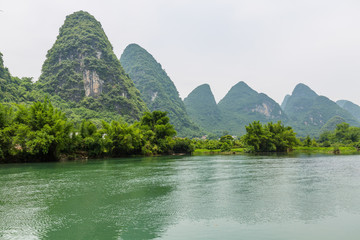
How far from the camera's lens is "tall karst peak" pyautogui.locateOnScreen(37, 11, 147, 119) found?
93875 millimetres

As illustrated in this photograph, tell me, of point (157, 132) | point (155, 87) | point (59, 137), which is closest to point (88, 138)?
point (59, 137)

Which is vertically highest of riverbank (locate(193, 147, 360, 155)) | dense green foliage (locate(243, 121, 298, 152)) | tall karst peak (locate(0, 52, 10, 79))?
tall karst peak (locate(0, 52, 10, 79))

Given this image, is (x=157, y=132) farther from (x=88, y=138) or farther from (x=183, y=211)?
(x=183, y=211)

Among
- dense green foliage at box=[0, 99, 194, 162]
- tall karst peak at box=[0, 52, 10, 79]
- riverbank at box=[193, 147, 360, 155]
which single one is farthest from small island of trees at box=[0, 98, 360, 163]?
tall karst peak at box=[0, 52, 10, 79]

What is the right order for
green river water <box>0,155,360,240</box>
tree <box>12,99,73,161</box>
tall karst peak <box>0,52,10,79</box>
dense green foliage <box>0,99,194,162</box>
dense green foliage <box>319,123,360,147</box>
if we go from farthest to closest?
tall karst peak <box>0,52,10,79</box>, dense green foliage <box>319,123,360,147</box>, dense green foliage <box>0,99,194,162</box>, tree <box>12,99,73,161</box>, green river water <box>0,155,360,240</box>

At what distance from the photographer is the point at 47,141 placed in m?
25.7

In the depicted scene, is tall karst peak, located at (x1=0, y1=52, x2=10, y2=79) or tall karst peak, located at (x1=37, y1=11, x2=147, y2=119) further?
tall karst peak, located at (x1=37, y1=11, x2=147, y2=119)

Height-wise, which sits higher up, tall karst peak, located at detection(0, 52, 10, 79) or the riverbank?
tall karst peak, located at detection(0, 52, 10, 79)

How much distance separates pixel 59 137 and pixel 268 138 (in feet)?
119

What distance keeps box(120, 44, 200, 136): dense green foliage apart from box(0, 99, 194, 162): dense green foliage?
84839 millimetres

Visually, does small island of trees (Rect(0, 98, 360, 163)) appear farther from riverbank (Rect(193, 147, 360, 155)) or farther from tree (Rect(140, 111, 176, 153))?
riverbank (Rect(193, 147, 360, 155))

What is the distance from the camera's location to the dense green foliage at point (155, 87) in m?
144

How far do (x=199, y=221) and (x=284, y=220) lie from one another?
2.25 meters

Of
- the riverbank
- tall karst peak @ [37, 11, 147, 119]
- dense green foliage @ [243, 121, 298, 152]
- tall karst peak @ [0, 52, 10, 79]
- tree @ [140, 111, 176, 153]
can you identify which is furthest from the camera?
tall karst peak @ [37, 11, 147, 119]
